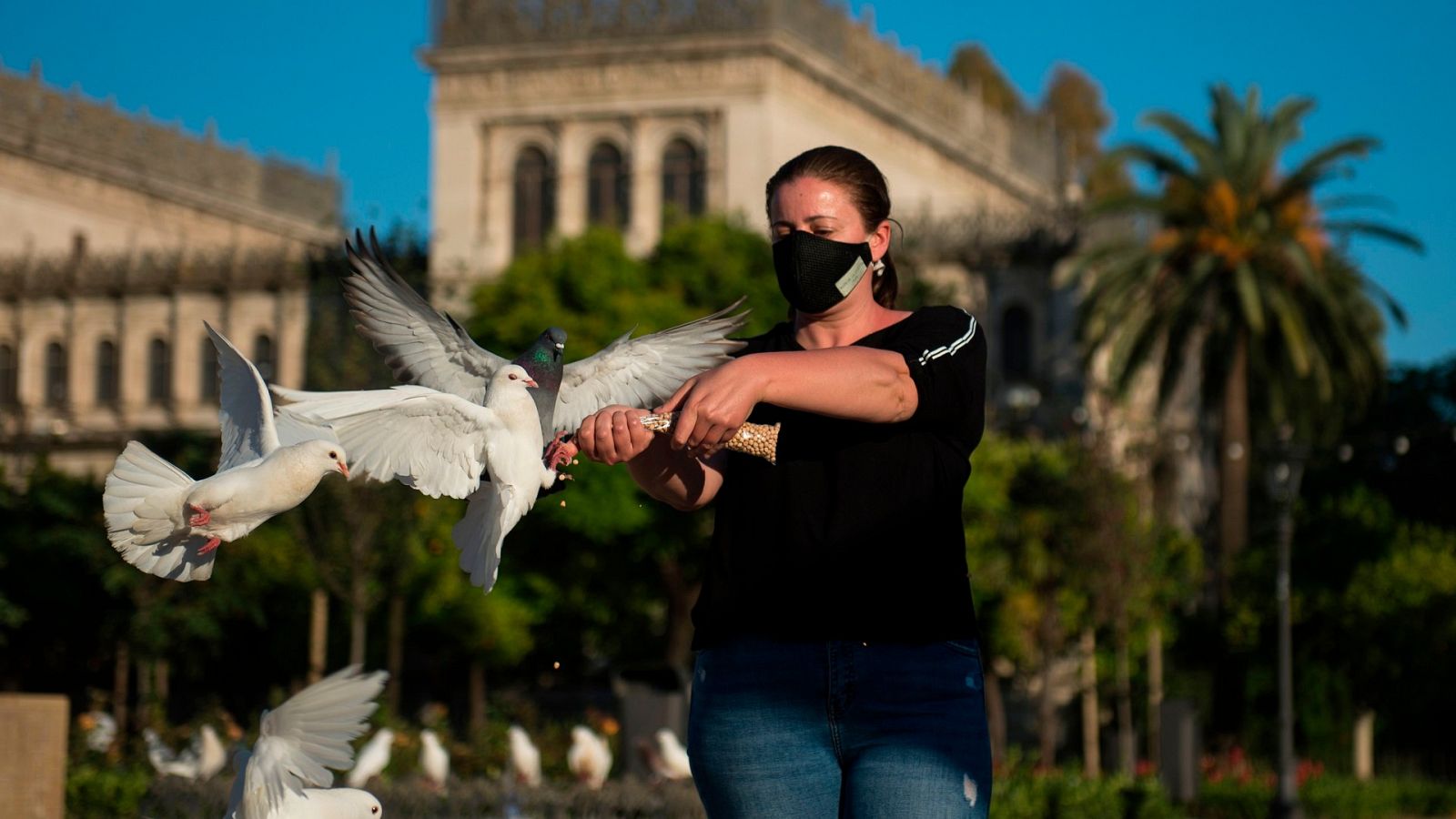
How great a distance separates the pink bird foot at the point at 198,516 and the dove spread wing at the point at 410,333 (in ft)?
2.06

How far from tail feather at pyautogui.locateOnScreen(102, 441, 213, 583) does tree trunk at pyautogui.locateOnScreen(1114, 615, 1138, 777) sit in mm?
27217

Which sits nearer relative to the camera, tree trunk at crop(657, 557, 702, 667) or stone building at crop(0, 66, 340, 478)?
tree trunk at crop(657, 557, 702, 667)

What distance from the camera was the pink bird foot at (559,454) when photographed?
471 cm

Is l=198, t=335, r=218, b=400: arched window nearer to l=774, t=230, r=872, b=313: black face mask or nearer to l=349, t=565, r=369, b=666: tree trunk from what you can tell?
l=349, t=565, r=369, b=666: tree trunk

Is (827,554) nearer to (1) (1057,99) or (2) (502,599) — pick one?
(2) (502,599)

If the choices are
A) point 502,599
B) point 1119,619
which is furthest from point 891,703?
point 502,599

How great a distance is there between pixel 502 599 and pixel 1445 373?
3773 cm

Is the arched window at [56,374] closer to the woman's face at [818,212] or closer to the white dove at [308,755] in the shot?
the white dove at [308,755]

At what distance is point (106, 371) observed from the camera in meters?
67.4

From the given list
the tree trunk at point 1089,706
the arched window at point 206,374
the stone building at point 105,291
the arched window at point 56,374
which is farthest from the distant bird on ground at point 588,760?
the arched window at point 56,374

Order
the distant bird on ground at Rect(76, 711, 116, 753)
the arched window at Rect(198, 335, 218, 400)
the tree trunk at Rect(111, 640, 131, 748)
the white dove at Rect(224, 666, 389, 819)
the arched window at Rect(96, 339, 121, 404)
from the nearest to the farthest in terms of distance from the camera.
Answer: the white dove at Rect(224, 666, 389, 819) < the distant bird on ground at Rect(76, 711, 116, 753) < the tree trunk at Rect(111, 640, 131, 748) < the arched window at Rect(198, 335, 218, 400) < the arched window at Rect(96, 339, 121, 404)

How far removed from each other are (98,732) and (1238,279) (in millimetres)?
23036

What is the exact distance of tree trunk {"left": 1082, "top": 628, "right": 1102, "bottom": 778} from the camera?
111ft

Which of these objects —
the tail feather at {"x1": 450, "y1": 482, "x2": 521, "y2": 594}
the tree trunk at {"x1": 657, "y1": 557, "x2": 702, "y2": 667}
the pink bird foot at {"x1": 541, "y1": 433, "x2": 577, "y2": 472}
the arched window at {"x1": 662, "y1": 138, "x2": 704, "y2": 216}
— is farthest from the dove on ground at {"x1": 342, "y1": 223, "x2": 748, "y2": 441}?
the arched window at {"x1": 662, "y1": 138, "x2": 704, "y2": 216}
